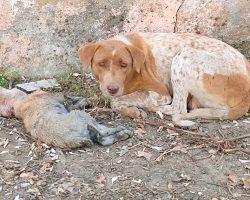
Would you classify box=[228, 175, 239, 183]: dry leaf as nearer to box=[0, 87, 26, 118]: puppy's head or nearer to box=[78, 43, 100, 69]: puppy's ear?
box=[78, 43, 100, 69]: puppy's ear

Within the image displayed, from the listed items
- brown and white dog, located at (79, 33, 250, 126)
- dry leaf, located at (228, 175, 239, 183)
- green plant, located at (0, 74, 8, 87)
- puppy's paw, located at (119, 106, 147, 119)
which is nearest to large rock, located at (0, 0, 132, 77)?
green plant, located at (0, 74, 8, 87)

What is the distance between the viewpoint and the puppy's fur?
5.47 m

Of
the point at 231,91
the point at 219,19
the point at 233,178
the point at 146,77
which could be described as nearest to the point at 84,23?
the point at 146,77

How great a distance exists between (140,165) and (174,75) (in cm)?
146

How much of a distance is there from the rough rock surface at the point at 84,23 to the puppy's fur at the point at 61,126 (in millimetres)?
1238

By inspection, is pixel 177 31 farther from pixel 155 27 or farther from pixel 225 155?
pixel 225 155

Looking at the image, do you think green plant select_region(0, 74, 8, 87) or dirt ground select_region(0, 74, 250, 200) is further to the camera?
green plant select_region(0, 74, 8, 87)

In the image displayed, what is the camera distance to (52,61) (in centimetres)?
724

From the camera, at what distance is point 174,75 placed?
6457 mm

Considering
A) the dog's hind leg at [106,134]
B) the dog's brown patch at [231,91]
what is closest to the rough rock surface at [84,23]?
the dog's brown patch at [231,91]

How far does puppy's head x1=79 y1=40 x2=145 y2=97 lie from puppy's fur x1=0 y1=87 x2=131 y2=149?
52 centimetres

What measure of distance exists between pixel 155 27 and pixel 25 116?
2.04m

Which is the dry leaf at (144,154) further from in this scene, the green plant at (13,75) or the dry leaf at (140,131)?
the green plant at (13,75)

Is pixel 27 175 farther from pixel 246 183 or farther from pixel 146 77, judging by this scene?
pixel 146 77
